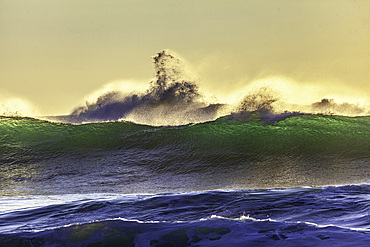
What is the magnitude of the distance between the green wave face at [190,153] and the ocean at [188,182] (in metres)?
0.03

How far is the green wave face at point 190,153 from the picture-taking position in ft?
24.8

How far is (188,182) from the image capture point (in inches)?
294

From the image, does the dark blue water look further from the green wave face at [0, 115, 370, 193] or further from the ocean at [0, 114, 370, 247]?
the green wave face at [0, 115, 370, 193]

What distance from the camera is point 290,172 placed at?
304 inches

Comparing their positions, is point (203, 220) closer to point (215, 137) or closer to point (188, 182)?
point (188, 182)

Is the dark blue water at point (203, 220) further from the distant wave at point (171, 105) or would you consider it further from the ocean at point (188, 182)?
the distant wave at point (171, 105)

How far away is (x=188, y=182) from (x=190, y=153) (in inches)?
85.4

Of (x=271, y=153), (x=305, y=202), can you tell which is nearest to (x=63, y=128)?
(x=271, y=153)

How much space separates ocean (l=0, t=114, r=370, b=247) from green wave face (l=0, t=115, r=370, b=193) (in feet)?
0.09

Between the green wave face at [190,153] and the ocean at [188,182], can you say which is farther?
the green wave face at [190,153]

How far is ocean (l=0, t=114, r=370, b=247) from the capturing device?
3506 mm

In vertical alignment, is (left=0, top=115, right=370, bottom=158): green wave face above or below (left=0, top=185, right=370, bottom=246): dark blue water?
above

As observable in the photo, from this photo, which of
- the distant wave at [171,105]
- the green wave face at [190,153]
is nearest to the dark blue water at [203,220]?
the green wave face at [190,153]

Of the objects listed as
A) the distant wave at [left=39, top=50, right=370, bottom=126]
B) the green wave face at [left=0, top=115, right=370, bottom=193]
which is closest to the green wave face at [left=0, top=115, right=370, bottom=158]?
the green wave face at [left=0, top=115, right=370, bottom=193]
